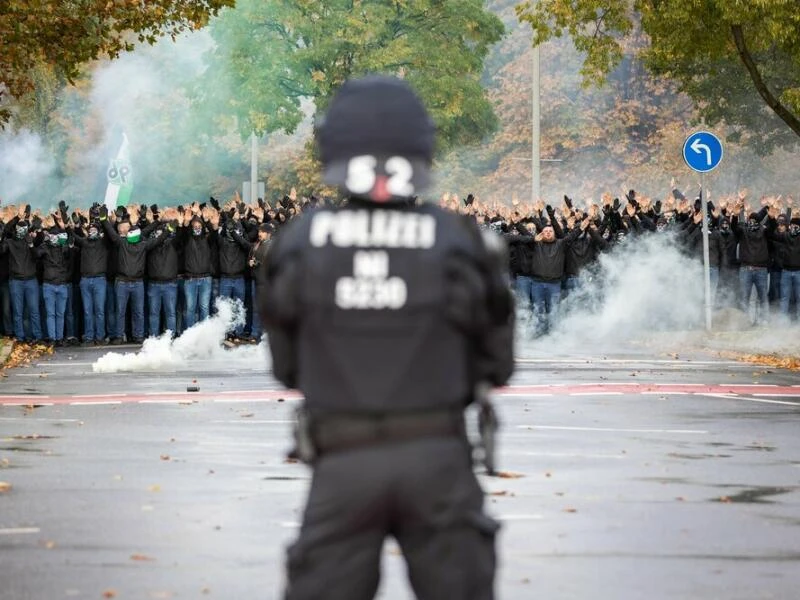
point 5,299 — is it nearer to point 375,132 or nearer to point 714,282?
point 714,282

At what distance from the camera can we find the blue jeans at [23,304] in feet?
108

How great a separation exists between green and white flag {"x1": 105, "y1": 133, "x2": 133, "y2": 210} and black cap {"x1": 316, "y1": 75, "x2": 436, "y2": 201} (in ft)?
202

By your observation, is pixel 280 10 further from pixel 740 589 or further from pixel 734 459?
pixel 740 589

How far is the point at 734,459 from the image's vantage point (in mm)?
14742

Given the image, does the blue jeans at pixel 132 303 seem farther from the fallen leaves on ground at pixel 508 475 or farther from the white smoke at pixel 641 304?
the fallen leaves on ground at pixel 508 475

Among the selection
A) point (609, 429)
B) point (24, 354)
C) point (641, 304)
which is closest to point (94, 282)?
point (24, 354)

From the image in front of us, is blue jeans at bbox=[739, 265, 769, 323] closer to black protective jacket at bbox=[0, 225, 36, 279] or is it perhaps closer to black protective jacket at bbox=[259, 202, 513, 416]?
black protective jacket at bbox=[0, 225, 36, 279]

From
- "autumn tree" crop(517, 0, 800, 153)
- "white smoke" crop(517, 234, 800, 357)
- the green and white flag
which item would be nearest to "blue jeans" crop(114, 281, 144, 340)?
"white smoke" crop(517, 234, 800, 357)

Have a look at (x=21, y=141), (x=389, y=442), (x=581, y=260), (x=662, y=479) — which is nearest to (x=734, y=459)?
(x=662, y=479)

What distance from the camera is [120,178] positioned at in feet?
220

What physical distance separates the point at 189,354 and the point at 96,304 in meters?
5.02

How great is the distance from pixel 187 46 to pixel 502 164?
21523mm

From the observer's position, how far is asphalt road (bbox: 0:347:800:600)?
30.7 ft

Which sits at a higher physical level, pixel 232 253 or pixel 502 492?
pixel 232 253
